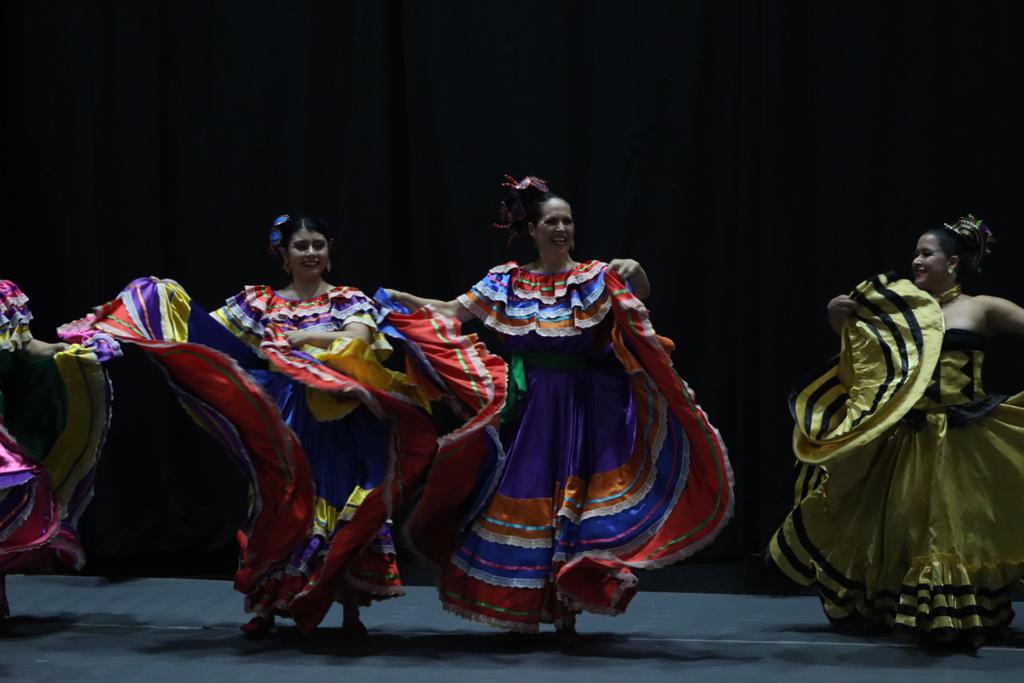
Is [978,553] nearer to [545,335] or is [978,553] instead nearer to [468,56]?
[545,335]

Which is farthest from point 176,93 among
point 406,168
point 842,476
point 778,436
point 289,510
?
point 842,476

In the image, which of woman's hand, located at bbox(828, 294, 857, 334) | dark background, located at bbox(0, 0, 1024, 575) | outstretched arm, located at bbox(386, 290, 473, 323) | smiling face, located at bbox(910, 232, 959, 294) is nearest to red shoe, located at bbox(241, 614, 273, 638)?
outstretched arm, located at bbox(386, 290, 473, 323)

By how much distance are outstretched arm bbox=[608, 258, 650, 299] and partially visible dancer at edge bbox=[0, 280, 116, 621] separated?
1.73 metres

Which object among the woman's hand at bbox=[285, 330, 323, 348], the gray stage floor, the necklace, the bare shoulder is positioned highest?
the necklace

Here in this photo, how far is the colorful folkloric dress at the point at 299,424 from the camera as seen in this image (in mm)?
4285

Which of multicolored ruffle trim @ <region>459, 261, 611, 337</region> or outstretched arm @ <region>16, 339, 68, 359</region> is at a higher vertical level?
multicolored ruffle trim @ <region>459, 261, 611, 337</region>

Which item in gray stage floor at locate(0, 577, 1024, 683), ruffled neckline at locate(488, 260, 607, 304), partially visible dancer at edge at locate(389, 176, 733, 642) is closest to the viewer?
gray stage floor at locate(0, 577, 1024, 683)

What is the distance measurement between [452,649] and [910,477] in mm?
1585

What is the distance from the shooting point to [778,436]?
5957mm

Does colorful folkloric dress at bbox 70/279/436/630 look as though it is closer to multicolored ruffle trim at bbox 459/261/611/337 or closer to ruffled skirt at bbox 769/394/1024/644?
multicolored ruffle trim at bbox 459/261/611/337

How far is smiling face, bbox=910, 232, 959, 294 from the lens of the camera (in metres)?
4.62

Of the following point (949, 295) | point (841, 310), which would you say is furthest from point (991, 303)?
point (841, 310)

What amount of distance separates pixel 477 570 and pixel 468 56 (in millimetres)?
2629

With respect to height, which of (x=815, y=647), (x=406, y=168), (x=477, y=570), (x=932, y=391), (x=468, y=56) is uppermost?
(x=468, y=56)
